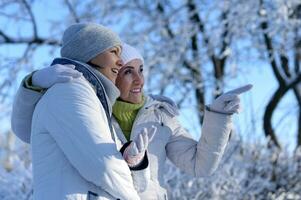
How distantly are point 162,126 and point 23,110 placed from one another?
0.74 meters

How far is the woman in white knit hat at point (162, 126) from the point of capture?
2945mm

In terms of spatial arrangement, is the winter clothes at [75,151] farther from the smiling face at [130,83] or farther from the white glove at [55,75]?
the smiling face at [130,83]

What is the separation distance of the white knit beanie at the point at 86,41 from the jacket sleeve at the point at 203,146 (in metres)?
0.61

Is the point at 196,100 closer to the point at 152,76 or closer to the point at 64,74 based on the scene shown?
the point at 152,76

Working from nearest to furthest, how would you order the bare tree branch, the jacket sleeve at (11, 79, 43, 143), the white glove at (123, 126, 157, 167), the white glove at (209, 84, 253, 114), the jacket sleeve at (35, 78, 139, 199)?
the jacket sleeve at (35, 78, 139, 199) < the white glove at (123, 126, 157, 167) < the jacket sleeve at (11, 79, 43, 143) < the white glove at (209, 84, 253, 114) < the bare tree branch

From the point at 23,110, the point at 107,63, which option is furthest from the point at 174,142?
the point at 23,110

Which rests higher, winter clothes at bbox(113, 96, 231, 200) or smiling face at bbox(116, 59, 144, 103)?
smiling face at bbox(116, 59, 144, 103)

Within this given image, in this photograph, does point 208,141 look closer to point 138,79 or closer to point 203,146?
point 203,146

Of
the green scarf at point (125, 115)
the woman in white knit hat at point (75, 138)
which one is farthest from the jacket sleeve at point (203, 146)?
the woman in white knit hat at point (75, 138)

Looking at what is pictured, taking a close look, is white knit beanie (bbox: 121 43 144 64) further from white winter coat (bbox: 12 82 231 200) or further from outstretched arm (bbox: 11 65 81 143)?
outstretched arm (bbox: 11 65 81 143)

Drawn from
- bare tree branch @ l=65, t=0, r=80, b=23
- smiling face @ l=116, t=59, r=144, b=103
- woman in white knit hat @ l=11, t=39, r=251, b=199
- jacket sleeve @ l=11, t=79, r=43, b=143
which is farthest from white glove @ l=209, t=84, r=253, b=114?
bare tree branch @ l=65, t=0, r=80, b=23

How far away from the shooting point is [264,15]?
30.2ft

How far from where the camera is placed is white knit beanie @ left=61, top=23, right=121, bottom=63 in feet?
8.63

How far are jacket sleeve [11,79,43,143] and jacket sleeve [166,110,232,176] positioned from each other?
0.74 m
